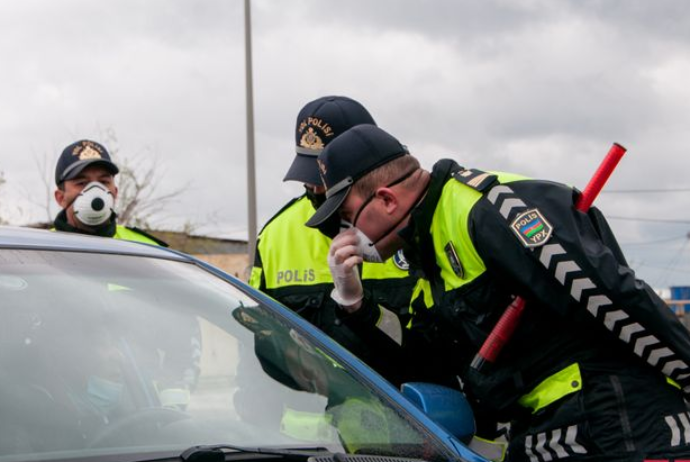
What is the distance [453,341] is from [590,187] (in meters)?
0.60

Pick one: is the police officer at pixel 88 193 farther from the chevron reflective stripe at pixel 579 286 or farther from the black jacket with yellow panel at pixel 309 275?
the chevron reflective stripe at pixel 579 286

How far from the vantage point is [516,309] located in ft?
7.30

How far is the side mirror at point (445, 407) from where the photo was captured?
2.10m

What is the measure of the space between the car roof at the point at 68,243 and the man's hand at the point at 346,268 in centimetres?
50

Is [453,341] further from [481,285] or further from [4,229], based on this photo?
[4,229]

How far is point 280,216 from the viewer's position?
3631 millimetres

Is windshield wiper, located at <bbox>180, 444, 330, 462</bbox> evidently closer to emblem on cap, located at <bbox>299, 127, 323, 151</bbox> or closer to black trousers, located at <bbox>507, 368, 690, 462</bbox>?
black trousers, located at <bbox>507, 368, 690, 462</bbox>

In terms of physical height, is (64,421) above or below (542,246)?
below

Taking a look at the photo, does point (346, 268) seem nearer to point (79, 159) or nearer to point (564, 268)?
point (564, 268)

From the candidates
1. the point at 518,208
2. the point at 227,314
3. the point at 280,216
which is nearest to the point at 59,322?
the point at 227,314

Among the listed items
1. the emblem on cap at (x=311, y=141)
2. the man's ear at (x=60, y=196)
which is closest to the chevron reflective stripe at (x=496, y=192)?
the emblem on cap at (x=311, y=141)

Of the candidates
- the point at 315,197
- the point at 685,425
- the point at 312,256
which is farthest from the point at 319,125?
the point at 685,425

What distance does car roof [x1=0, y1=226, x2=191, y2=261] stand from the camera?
2.19 meters

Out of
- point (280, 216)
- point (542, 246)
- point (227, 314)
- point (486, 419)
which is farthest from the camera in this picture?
point (280, 216)
